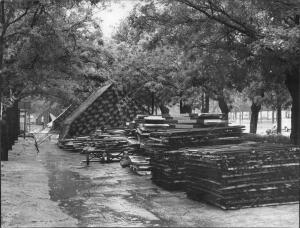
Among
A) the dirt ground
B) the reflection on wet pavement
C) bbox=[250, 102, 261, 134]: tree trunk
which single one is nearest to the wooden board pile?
the dirt ground

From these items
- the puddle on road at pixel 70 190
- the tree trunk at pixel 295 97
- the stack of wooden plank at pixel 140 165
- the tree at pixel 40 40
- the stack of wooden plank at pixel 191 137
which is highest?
the tree at pixel 40 40

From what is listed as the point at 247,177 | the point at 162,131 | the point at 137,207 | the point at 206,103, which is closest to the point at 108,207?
the point at 137,207

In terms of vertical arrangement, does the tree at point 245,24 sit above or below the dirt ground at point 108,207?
above

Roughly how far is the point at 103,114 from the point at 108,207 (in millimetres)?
20650

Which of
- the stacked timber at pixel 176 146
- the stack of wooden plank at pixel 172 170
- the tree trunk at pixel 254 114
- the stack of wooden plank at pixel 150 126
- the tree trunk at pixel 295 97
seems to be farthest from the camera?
the tree trunk at pixel 254 114

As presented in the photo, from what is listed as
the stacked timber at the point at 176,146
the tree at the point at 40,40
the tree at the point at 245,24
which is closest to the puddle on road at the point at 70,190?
the stacked timber at the point at 176,146

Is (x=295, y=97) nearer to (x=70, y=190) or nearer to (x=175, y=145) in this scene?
(x=175, y=145)

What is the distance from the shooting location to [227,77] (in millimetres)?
20531

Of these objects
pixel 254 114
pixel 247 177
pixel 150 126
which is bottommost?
pixel 247 177

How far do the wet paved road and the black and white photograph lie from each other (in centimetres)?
3

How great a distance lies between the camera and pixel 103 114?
30.6 meters

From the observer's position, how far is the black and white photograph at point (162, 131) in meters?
9.38

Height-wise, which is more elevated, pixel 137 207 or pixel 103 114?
pixel 103 114

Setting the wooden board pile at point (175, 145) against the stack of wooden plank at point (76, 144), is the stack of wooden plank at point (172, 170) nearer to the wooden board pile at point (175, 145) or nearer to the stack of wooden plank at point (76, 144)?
the wooden board pile at point (175, 145)
